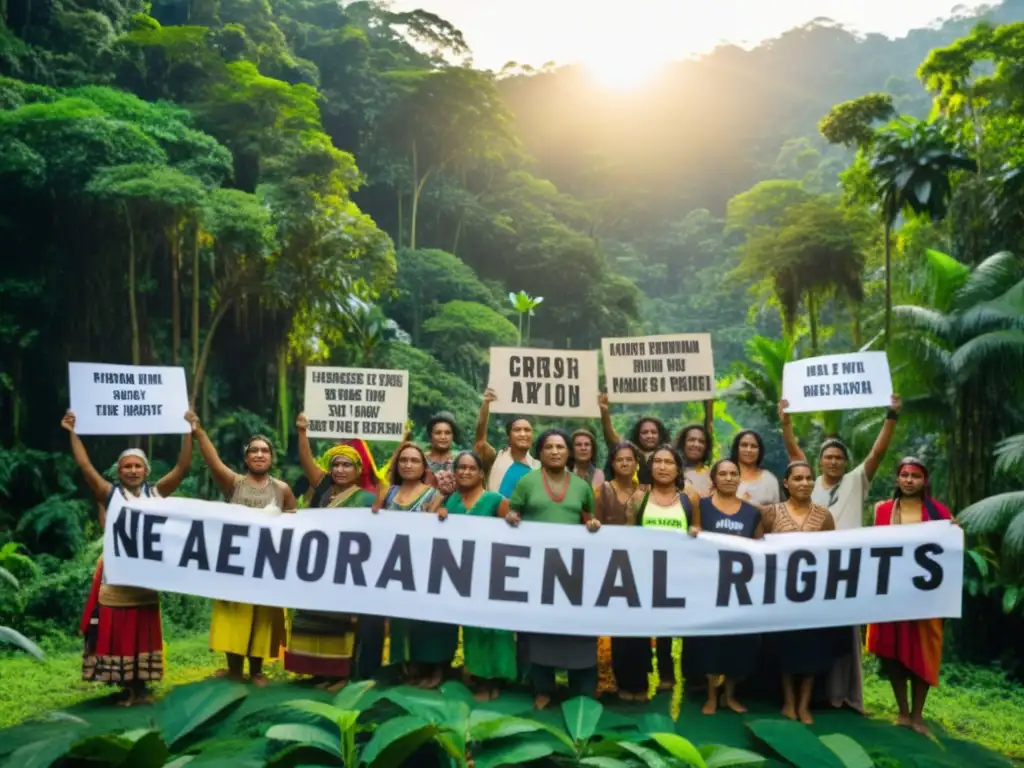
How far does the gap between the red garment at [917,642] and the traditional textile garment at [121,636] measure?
11.9 ft

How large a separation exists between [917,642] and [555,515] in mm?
1865

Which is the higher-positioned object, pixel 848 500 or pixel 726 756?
pixel 848 500

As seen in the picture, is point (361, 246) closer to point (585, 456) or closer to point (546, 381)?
point (546, 381)

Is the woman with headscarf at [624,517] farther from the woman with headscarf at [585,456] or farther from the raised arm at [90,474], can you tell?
the raised arm at [90,474]

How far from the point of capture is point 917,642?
491 cm

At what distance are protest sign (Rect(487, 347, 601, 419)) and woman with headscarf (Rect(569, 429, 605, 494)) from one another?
1.65 feet

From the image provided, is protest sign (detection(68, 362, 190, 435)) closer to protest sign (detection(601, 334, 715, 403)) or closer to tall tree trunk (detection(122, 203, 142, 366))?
protest sign (detection(601, 334, 715, 403))

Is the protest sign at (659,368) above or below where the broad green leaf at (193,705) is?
above

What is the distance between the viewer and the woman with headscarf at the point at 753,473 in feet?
18.0

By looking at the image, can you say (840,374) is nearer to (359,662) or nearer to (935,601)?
(935,601)

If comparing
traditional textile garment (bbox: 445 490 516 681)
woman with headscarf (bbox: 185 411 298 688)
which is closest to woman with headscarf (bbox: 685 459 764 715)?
traditional textile garment (bbox: 445 490 516 681)

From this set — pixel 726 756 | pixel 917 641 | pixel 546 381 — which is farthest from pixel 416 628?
pixel 917 641

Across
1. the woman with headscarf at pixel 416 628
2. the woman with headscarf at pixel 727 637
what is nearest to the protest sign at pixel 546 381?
the woman with headscarf at pixel 416 628

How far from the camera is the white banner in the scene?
4.85 meters
